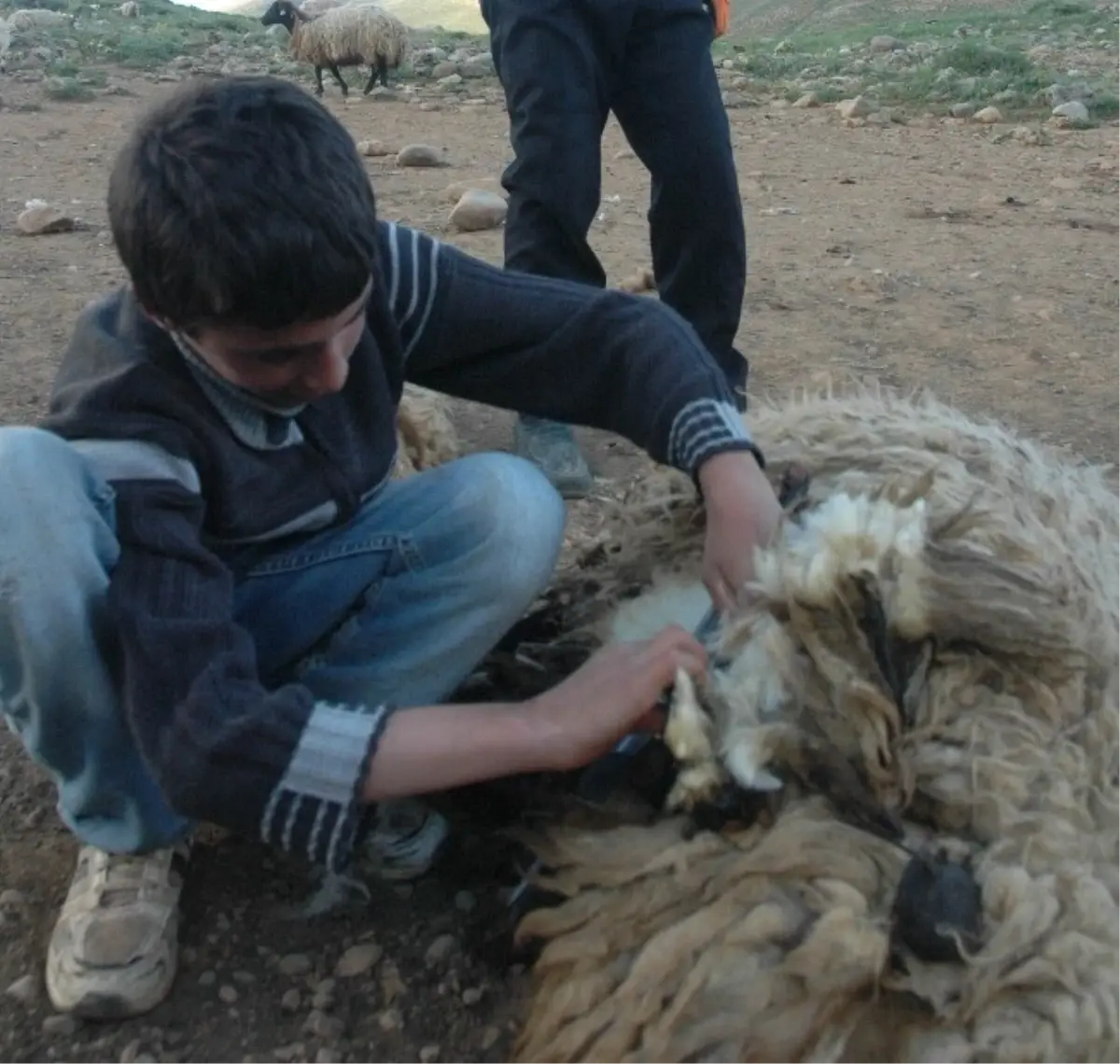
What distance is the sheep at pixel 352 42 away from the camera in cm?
1126

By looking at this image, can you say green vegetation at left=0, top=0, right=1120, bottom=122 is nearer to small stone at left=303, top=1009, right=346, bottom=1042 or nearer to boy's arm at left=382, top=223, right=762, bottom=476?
boy's arm at left=382, top=223, right=762, bottom=476

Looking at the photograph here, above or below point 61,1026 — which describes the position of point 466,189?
below

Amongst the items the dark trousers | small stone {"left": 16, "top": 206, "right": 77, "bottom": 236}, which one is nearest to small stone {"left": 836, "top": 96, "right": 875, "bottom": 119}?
small stone {"left": 16, "top": 206, "right": 77, "bottom": 236}

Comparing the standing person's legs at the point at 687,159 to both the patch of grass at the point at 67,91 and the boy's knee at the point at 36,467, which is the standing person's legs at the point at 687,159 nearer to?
the boy's knee at the point at 36,467

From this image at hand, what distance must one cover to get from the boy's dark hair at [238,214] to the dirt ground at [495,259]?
2.55 feet

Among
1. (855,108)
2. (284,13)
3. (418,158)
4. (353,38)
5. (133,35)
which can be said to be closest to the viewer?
(418,158)

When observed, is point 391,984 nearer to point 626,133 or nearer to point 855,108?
point 626,133

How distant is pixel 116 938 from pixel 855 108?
7952mm

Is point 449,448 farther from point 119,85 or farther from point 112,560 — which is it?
point 119,85

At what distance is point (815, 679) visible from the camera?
1580 mm

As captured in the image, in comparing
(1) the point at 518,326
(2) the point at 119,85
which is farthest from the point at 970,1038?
(2) the point at 119,85

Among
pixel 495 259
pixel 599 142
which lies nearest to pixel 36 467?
pixel 599 142

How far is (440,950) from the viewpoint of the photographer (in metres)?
1.88

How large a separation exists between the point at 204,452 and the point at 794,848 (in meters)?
0.83
